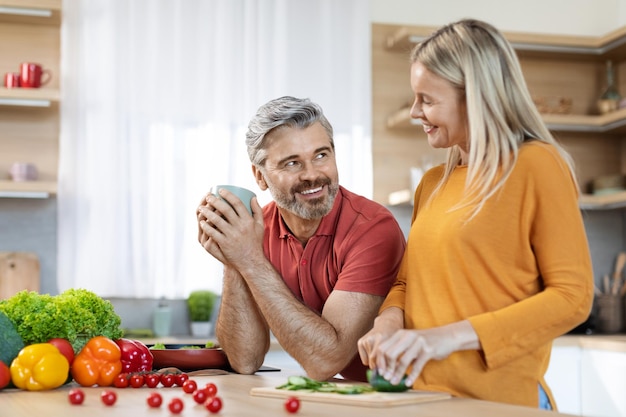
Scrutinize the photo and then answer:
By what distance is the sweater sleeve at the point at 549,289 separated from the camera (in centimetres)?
157

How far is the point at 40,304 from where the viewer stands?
1869mm

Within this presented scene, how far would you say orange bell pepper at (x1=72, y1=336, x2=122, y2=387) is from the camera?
6.01 feet

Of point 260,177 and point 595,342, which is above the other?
point 260,177

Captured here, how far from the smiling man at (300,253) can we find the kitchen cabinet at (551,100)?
237 cm

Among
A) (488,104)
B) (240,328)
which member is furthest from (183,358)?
(488,104)

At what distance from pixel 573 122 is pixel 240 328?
3021mm

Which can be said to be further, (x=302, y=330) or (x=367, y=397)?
(x=302, y=330)

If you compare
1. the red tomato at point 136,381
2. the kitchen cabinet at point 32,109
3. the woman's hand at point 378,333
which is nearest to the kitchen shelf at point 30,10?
the kitchen cabinet at point 32,109

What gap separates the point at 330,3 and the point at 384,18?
0.34 meters

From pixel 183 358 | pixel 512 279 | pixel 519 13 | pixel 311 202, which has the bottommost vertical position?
pixel 183 358

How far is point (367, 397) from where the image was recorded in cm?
145

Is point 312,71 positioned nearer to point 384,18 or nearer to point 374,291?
point 384,18

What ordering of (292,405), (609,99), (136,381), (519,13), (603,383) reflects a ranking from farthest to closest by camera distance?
(519,13) < (609,99) < (603,383) < (136,381) < (292,405)

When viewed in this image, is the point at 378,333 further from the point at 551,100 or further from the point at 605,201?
the point at 551,100
